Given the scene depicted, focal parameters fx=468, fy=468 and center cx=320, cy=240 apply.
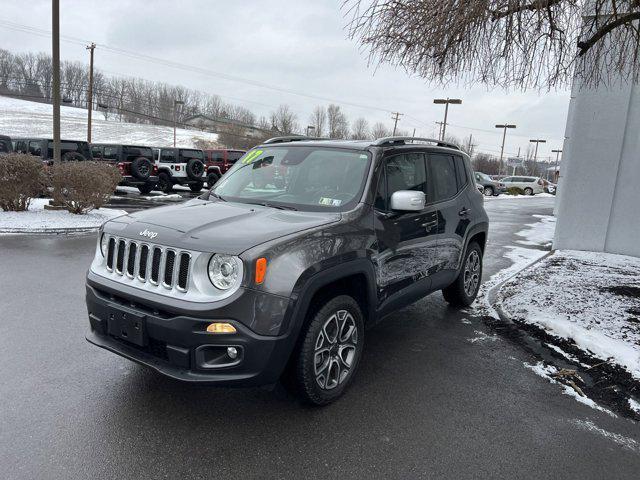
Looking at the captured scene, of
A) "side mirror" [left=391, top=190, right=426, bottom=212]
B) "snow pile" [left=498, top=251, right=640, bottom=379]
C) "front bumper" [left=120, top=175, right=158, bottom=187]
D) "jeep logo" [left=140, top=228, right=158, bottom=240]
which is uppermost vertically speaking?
"side mirror" [left=391, top=190, right=426, bottom=212]

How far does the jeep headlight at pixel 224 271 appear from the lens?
9.12ft

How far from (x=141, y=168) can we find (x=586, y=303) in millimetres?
18364

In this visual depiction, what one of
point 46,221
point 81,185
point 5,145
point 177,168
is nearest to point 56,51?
point 5,145

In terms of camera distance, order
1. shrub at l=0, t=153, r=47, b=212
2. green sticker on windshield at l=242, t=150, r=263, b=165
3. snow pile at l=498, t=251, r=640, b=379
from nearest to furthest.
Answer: green sticker on windshield at l=242, t=150, r=263, b=165
snow pile at l=498, t=251, r=640, b=379
shrub at l=0, t=153, r=47, b=212

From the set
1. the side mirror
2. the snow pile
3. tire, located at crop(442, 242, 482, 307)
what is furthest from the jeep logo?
the snow pile

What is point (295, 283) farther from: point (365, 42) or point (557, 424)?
point (365, 42)

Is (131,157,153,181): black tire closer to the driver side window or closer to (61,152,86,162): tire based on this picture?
(61,152,86,162): tire

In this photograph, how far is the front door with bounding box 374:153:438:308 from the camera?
3.81m

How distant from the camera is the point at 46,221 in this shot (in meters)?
10.8

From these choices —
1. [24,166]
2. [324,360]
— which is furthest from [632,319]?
[24,166]

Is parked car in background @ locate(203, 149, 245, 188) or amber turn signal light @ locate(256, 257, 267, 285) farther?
parked car in background @ locate(203, 149, 245, 188)

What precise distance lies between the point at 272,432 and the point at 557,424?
2046mm

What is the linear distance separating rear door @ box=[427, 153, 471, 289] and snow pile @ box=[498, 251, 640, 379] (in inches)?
49.7

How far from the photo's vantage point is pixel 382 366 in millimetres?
4145
